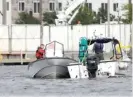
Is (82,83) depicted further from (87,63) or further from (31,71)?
(31,71)

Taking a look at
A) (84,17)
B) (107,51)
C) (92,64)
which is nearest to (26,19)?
(84,17)

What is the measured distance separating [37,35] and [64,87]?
1219 inches

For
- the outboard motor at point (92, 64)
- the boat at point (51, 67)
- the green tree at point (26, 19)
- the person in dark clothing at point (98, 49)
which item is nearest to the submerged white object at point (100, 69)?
the outboard motor at point (92, 64)

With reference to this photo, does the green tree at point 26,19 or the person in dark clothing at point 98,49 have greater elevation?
the green tree at point 26,19

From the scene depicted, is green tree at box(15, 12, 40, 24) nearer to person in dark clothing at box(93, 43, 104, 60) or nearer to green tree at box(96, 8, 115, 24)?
green tree at box(96, 8, 115, 24)

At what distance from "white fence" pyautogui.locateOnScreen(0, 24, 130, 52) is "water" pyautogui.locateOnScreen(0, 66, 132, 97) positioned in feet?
74.7

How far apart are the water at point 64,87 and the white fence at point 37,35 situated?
22.8 metres

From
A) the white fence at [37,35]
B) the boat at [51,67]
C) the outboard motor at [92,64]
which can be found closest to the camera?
the outboard motor at [92,64]

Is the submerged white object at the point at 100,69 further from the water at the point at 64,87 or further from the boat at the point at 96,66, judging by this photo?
the water at the point at 64,87

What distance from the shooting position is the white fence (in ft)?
195

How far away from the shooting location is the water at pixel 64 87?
87.9 ft

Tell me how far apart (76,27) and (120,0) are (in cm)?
4892

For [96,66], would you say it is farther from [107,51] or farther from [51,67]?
[107,51]

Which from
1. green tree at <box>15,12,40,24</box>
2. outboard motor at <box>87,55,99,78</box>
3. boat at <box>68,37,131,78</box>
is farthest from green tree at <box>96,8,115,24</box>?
outboard motor at <box>87,55,99,78</box>
